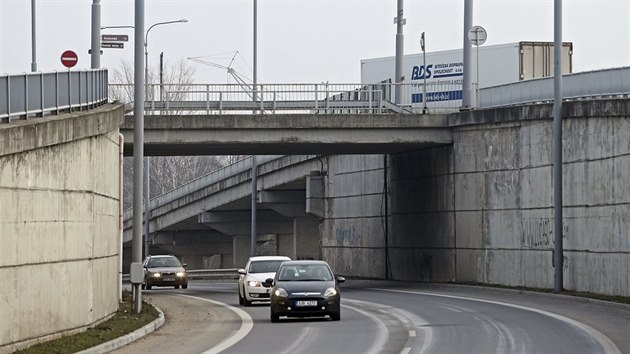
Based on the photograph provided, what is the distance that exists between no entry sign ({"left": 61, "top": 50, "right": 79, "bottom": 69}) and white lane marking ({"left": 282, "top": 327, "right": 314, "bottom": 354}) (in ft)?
57.7

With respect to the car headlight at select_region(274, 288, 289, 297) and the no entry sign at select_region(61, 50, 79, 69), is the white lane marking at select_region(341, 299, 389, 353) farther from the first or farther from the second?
the no entry sign at select_region(61, 50, 79, 69)

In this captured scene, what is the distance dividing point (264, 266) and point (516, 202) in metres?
8.89

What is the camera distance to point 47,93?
83.8 feet

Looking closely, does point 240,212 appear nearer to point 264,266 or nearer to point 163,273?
point 163,273

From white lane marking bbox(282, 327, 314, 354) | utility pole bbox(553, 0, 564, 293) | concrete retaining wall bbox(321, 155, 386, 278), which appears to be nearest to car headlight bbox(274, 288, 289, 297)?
white lane marking bbox(282, 327, 314, 354)

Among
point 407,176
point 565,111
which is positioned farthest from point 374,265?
point 565,111

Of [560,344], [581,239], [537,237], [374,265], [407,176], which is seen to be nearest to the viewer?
[560,344]

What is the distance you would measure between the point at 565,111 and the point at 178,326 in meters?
15.0

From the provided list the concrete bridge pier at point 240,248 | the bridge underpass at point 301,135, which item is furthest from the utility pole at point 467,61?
the concrete bridge pier at point 240,248

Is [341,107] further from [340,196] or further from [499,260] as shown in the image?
[340,196]

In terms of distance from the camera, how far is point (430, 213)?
49.0 metres

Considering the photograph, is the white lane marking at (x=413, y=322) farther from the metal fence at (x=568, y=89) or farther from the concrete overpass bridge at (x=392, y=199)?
the metal fence at (x=568, y=89)

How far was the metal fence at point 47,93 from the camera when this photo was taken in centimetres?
2233

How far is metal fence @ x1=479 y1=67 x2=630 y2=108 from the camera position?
1483 inches
